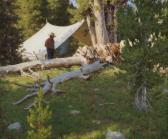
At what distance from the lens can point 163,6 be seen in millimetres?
14680

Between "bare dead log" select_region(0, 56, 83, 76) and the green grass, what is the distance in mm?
3772

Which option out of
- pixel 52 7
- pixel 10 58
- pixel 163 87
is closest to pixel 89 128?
pixel 163 87

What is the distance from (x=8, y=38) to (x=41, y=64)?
3.90 metres

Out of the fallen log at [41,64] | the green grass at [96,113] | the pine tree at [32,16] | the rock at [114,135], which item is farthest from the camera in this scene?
the pine tree at [32,16]

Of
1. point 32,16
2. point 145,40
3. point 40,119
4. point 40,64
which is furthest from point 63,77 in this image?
point 32,16

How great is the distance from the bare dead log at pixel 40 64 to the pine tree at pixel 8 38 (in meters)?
3.08

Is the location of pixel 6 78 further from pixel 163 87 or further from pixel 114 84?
pixel 163 87

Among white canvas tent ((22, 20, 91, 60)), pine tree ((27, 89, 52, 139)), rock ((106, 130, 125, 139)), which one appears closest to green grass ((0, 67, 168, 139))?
rock ((106, 130, 125, 139))

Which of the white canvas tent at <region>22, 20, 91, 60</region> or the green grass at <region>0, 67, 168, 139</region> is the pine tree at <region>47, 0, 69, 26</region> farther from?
the green grass at <region>0, 67, 168, 139</region>

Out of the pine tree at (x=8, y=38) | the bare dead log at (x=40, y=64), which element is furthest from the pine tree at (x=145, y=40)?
the pine tree at (x=8, y=38)

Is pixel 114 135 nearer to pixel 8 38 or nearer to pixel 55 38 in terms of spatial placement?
pixel 8 38

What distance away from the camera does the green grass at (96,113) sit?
518 inches

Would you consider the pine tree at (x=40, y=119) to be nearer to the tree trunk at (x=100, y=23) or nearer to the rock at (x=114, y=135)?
the rock at (x=114, y=135)

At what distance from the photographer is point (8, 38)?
27.2 meters
